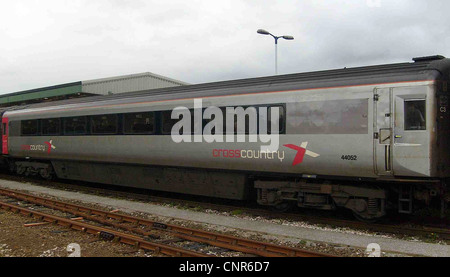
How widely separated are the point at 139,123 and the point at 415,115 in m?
7.35

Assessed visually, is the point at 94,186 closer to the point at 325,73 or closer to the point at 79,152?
the point at 79,152

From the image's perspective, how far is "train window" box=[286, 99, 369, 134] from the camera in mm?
7711

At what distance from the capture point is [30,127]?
625 inches

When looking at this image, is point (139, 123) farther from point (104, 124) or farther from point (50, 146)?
point (50, 146)

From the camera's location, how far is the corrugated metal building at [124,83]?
24.1 meters

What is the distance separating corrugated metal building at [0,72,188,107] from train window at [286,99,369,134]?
18.2m

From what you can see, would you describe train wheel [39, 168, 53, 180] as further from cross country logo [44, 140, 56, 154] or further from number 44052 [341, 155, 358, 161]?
number 44052 [341, 155, 358, 161]

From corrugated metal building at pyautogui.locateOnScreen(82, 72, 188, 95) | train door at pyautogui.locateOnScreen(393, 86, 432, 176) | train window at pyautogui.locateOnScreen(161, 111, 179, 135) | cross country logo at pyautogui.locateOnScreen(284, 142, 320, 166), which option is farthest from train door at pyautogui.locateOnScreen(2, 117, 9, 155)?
train door at pyautogui.locateOnScreen(393, 86, 432, 176)

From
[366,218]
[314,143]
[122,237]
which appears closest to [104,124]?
[122,237]

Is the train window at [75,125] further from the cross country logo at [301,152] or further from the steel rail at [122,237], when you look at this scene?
the cross country logo at [301,152]

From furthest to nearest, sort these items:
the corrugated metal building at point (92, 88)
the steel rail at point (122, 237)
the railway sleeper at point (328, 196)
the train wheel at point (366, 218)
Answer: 1. the corrugated metal building at point (92, 88)
2. the train wheel at point (366, 218)
3. the railway sleeper at point (328, 196)
4. the steel rail at point (122, 237)

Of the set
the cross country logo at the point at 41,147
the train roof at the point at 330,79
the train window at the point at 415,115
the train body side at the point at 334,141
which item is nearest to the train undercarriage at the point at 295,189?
the train body side at the point at 334,141

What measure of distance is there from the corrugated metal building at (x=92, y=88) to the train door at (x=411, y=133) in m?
20.0
